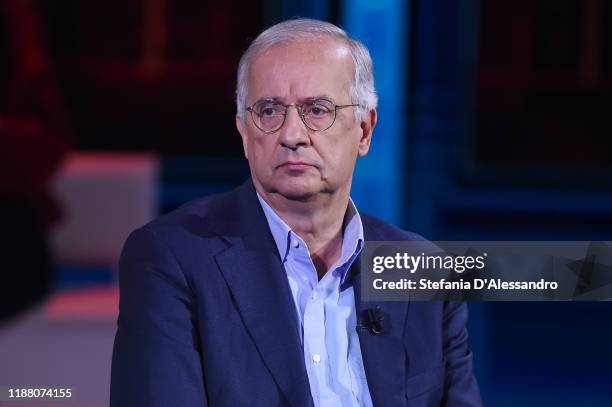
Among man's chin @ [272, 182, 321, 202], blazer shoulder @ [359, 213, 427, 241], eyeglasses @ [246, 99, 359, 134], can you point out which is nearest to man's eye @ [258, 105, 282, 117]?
eyeglasses @ [246, 99, 359, 134]

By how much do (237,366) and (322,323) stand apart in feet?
0.63

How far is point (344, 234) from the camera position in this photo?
171 cm

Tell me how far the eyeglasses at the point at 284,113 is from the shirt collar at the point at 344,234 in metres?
0.13

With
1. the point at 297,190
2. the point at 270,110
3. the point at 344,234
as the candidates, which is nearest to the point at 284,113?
the point at 270,110

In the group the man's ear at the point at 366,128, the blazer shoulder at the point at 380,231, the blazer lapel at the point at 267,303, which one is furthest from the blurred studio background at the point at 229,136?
the blazer lapel at the point at 267,303

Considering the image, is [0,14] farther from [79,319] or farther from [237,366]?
[237,366]

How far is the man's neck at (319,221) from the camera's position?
1622 mm

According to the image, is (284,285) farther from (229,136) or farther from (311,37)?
(229,136)

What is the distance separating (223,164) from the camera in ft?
7.13

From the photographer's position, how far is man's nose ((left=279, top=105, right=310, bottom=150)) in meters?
1.57

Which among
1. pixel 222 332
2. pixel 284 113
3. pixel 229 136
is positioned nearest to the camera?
pixel 222 332

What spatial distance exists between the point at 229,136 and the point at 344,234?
566 mm

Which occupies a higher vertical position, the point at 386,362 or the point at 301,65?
the point at 301,65

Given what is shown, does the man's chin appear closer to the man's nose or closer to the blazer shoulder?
the man's nose
